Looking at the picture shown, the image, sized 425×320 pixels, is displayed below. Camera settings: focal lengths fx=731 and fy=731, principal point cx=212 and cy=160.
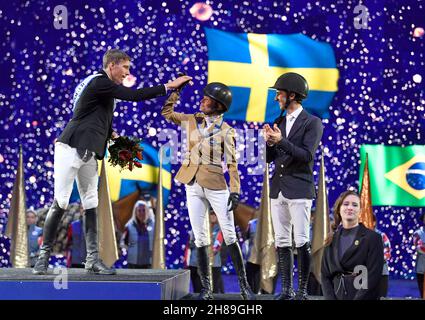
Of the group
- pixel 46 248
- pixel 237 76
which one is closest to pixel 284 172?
pixel 46 248

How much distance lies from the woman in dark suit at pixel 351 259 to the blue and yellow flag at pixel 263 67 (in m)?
6.83

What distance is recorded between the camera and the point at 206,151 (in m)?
4.99

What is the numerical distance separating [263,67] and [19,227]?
4266 millimetres

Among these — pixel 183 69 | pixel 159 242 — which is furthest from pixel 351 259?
pixel 183 69

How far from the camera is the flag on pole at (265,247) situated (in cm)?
857

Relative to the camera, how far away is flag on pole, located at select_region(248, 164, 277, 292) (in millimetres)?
8570

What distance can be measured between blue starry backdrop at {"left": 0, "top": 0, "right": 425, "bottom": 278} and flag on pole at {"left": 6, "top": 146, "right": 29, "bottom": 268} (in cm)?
229

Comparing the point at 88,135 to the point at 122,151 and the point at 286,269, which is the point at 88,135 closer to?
the point at 122,151

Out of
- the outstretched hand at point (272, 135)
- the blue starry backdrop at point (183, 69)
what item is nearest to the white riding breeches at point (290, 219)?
the outstretched hand at point (272, 135)

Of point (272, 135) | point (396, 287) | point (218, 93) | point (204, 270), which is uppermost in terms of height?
point (218, 93)

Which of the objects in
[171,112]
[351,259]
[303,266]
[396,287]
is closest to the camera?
[351,259]

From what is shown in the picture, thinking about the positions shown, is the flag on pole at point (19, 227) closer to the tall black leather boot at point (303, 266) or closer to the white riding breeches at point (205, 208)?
the white riding breeches at point (205, 208)

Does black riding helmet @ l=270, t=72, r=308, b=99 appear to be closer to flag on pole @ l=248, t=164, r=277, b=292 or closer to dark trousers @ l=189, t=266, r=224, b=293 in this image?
flag on pole @ l=248, t=164, r=277, b=292
